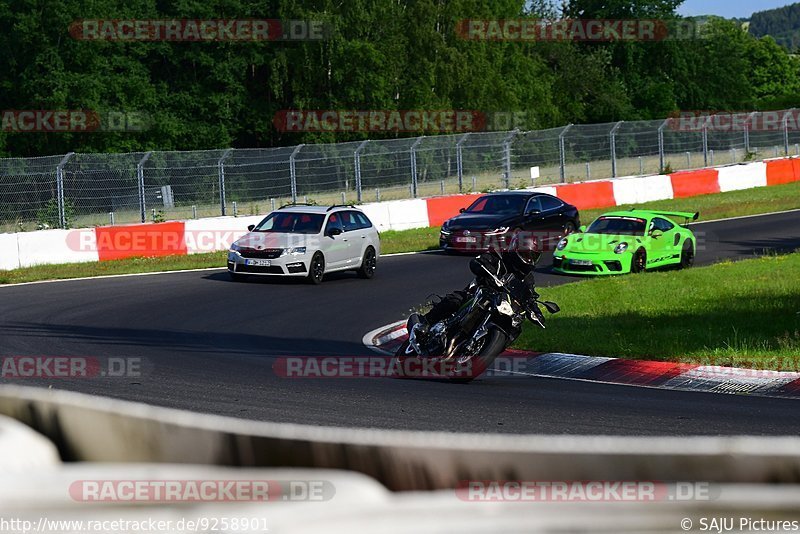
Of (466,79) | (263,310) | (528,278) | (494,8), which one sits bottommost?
(263,310)

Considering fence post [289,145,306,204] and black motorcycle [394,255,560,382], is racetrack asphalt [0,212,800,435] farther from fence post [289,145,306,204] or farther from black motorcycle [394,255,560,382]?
fence post [289,145,306,204]

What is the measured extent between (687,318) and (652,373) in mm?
3155

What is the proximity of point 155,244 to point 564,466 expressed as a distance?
74.5 feet

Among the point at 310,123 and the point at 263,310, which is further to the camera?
the point at 310,123

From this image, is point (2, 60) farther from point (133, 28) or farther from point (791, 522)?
point (791, 522)

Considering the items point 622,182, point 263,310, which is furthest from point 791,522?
point 622,182

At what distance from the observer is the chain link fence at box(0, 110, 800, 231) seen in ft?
82.2

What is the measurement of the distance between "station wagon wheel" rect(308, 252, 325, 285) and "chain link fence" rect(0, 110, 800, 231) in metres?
6.85

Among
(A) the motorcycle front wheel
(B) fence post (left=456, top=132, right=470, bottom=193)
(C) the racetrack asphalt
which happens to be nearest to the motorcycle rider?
(A) the motorcycle front wheel

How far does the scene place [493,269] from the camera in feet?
36.4

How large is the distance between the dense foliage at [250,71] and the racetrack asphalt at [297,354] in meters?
27.3

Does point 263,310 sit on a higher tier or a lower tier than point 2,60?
lower

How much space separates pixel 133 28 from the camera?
4834 centimetres

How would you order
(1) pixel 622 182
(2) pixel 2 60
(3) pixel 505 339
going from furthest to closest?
(2) pixel 2 60
(1) pixel 622 182
(3) pixel 505 339
